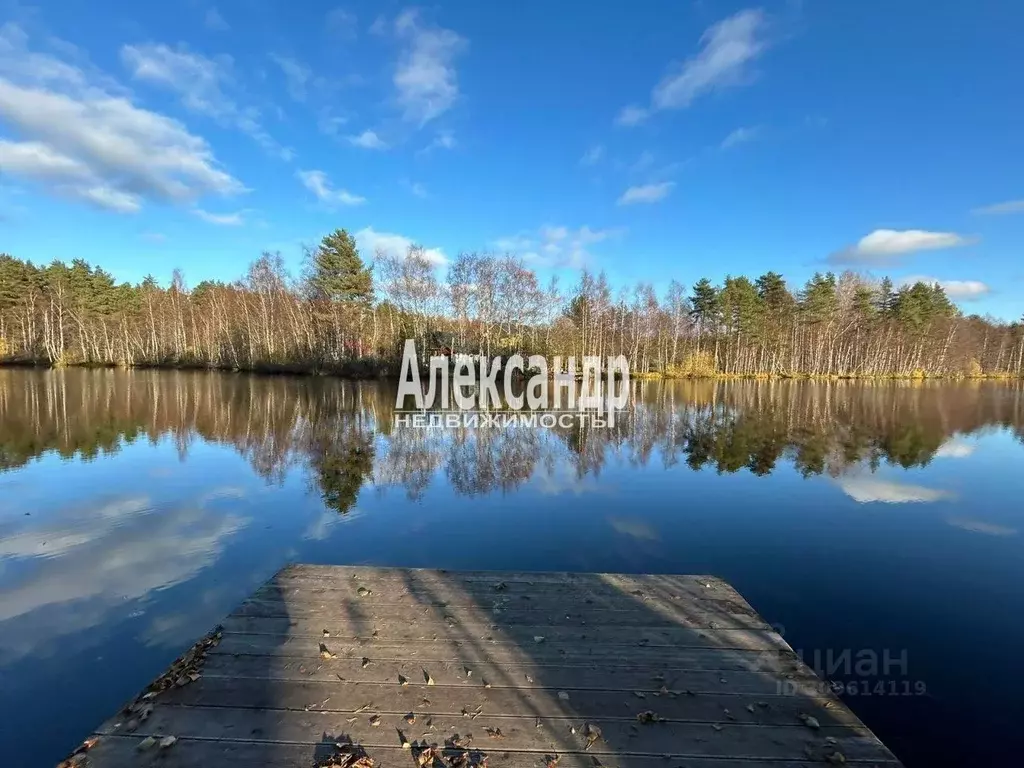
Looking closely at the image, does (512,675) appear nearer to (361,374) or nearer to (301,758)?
(301,758)

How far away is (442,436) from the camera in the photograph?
14945 millimetres

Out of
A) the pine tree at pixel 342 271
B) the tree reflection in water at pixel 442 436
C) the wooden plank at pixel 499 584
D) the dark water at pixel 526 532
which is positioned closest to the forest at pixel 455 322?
the pine tree at pixel 342 271

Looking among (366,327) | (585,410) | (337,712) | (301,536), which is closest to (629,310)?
(366,327)

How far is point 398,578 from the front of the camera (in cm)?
495

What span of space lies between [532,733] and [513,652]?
82cm

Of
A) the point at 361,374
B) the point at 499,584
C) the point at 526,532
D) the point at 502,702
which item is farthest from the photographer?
the point at 361,374

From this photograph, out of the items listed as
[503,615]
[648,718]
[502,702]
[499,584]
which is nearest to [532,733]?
[502,702]

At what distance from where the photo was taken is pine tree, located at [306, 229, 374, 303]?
1481 inches

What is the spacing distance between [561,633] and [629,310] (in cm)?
4887

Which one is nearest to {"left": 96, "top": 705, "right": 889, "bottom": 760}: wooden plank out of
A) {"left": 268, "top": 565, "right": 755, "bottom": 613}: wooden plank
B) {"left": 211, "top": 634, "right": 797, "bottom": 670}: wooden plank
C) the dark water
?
{"left": 211, "top": 634, "right": 797, "bottom": 670}: wooden plank

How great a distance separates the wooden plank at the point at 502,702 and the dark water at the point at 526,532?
3.23 ft

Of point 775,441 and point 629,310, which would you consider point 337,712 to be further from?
point 629,310

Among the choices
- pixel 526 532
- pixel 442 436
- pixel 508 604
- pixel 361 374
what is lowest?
pixel 526 532

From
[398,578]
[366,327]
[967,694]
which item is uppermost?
[366,327]
